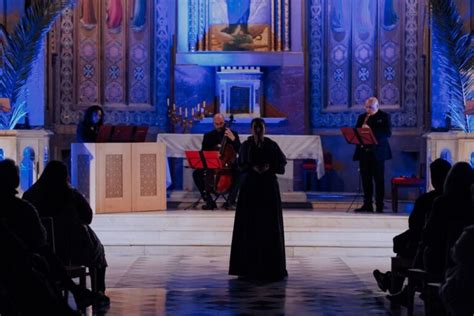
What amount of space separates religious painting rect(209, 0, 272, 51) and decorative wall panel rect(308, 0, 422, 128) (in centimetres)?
83

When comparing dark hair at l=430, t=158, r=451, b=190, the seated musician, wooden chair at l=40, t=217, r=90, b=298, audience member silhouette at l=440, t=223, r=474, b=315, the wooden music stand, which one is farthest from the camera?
the seated musician

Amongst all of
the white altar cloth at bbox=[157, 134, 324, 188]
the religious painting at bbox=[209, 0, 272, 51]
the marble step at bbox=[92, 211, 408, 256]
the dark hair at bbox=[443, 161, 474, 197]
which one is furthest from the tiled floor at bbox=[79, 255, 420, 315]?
the religious painting at bbox=[209, 0, 272, 51]

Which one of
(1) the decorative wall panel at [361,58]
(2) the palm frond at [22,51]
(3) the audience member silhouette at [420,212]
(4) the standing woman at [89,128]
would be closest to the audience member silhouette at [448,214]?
(3) the audience member silhouette at [420,212]

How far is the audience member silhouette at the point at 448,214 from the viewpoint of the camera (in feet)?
26.2

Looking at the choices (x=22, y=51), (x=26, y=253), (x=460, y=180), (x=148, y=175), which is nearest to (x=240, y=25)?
(x=148, y=175)

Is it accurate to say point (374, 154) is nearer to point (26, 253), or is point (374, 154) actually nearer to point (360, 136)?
point (360, 136)

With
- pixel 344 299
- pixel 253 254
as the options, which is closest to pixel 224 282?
pixel 253 254

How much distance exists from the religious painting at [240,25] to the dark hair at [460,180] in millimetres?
10636

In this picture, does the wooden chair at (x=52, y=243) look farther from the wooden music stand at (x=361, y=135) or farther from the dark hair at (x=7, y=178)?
the wooden music stand at (x=361, y=135)

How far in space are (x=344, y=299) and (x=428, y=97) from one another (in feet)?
27.2

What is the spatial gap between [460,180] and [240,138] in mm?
8513

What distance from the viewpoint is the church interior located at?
34.3 feet

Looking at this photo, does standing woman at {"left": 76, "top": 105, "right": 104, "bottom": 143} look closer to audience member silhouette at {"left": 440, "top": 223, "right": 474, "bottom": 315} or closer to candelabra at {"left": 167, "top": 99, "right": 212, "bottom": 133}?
candelabra at {"left": 167, "top": 99, "right": 212, "bottom": 133}

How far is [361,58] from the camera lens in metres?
18.7
